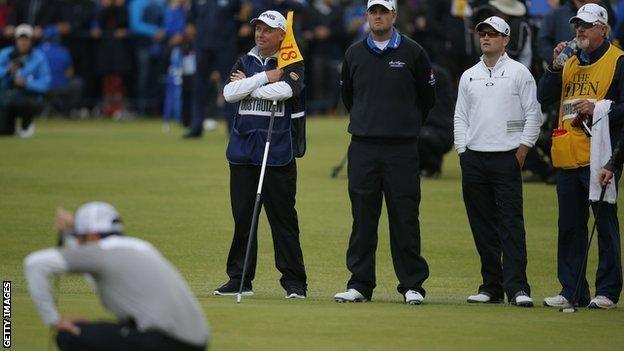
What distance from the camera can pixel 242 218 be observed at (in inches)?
507

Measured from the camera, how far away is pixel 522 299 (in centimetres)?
1225

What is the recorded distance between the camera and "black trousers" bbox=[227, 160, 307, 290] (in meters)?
12.7

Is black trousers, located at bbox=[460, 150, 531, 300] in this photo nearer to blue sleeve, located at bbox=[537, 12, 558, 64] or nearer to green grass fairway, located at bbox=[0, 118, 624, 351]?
green grass fairway, located at bbox=[0, 118, 624, 351]

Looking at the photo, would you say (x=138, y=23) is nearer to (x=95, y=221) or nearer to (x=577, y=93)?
(x=577, y=93)

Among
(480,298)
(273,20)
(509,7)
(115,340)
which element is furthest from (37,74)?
(115,340)

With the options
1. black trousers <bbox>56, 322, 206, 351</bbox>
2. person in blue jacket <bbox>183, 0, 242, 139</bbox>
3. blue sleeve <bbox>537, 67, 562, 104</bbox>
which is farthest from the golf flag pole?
person in blue jacket <bbox>183, 0, 242, 139</bbox>

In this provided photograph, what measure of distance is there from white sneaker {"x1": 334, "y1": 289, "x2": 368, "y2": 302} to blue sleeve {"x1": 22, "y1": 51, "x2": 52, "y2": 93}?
15807mm

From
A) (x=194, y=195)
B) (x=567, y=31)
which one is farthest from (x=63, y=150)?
(x=567, y=31)

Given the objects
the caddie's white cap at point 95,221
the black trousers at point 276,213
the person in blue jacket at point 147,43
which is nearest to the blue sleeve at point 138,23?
the person in blue jacket at point 147,43

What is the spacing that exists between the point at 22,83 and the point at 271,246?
12.0m

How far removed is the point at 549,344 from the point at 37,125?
21.7 meters

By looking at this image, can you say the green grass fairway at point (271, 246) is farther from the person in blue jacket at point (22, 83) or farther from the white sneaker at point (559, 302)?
the person in blue jacket at point (22, 83)

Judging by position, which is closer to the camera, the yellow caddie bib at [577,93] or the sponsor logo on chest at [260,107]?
the yellow caddie bib at [577,93]

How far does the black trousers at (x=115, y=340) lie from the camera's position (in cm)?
812
